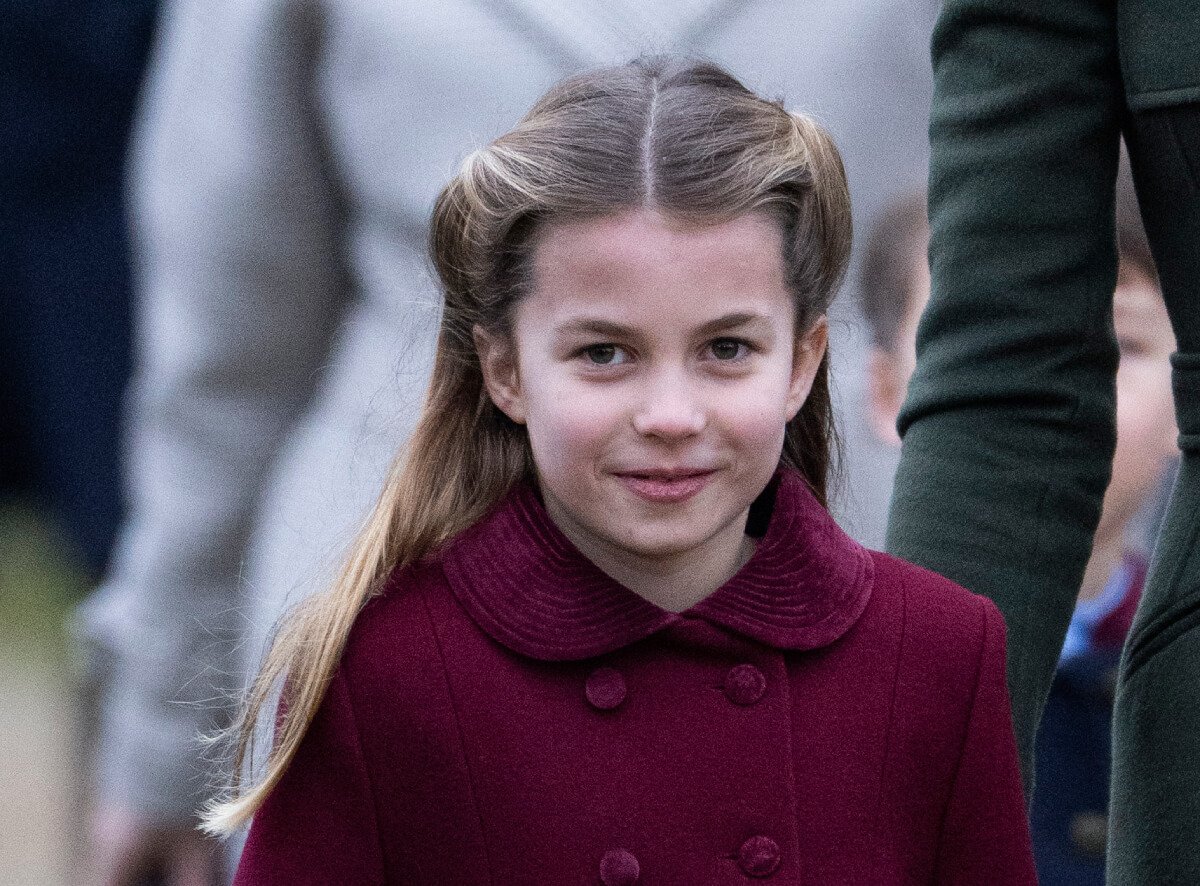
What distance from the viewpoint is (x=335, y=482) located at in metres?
3.66

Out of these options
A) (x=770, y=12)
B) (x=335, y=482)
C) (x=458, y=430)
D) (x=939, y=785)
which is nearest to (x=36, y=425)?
(x=335, y=482)

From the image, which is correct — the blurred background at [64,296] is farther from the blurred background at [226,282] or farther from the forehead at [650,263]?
the forehead at [650,263]

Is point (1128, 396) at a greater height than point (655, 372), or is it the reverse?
point (655, 372)

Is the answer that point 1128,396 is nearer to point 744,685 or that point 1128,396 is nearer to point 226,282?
point 226,282

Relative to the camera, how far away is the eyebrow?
1.70 metres

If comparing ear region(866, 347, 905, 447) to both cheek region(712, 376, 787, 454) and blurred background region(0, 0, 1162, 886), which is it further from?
cheek region(712, 376, 787, 454)

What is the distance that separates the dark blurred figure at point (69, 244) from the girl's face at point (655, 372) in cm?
241

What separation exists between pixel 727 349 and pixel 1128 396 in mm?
2109

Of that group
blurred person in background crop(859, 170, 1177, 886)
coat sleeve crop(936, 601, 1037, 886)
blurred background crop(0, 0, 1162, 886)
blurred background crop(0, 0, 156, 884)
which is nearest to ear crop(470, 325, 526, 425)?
coat sleeve crop(936, 601, 1037, 886)

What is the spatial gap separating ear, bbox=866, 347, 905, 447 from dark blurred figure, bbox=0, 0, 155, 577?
4.47ft

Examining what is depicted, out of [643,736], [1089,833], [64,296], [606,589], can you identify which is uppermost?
[64,296]

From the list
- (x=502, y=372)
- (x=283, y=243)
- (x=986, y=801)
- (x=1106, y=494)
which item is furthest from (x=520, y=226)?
(x=283, y=243)

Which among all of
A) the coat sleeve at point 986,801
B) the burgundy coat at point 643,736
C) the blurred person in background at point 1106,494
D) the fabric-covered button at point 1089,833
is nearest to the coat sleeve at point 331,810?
the burgundy coat at point 643,736

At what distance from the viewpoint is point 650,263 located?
5.57 ft
